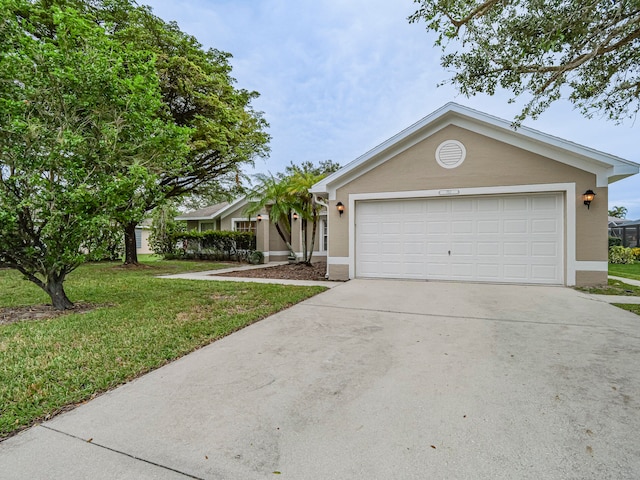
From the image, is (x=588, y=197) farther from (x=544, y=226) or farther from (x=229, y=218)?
(x=229, y=218)

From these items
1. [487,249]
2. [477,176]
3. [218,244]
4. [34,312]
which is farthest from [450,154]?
[218,244]

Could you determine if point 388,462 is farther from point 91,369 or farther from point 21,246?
point 21,246

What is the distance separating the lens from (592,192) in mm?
7270

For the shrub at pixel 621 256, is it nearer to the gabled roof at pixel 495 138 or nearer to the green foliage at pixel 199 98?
the gabled roof at pixel 495 138

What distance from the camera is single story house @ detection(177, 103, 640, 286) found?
745 cm

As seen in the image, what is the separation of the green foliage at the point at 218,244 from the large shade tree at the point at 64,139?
10.5 metres

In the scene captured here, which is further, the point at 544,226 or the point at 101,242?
the point at 544,226

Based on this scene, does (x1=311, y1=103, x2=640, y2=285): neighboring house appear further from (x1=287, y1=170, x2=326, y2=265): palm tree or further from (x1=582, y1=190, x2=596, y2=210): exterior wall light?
(x1=287, y1=170, x2=326, y2=265): palm tree

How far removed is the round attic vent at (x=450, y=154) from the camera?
27.5ft

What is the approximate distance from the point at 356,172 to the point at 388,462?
820 centimetres

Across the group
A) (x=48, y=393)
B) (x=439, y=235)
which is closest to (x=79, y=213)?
(x=48, y=393)

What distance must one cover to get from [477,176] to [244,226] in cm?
1307

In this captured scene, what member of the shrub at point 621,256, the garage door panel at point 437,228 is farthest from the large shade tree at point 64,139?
the shrub at point 621,256

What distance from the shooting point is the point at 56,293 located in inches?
230
